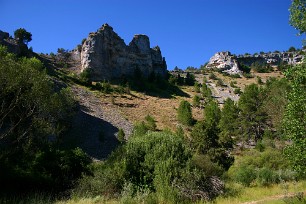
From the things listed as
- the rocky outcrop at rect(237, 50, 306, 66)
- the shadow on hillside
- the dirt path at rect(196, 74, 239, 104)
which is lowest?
the shadow on hillside

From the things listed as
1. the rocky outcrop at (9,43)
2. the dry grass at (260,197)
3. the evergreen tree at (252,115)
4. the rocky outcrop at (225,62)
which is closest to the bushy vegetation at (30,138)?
the dry grass at (260,197)

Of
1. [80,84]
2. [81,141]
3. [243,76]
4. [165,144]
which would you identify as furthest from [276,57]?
[165,144]

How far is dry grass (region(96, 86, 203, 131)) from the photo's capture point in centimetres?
6157

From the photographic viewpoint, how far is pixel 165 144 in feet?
60.7

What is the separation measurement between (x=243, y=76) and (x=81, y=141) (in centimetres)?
8891

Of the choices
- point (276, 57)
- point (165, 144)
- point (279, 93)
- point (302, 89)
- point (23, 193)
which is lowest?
point (23, 193)

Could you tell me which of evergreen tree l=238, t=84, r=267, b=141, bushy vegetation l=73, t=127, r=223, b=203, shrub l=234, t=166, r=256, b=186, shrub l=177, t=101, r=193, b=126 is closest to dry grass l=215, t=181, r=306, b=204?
bushy vegetation l=73, t=127, r=223, b=203

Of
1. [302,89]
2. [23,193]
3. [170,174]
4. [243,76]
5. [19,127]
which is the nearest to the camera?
[302,89]

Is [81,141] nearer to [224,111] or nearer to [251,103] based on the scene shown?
[224,111]

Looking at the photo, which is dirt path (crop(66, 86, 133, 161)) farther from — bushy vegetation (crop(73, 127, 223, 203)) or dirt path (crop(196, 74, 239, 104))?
dirt path (crop(196, 74, 239, 104))

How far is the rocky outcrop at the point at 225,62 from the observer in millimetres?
138000

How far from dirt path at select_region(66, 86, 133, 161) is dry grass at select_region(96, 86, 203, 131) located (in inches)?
97.6

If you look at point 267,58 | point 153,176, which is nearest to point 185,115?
point 153,176

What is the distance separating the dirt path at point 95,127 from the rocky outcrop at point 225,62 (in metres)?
80.4
